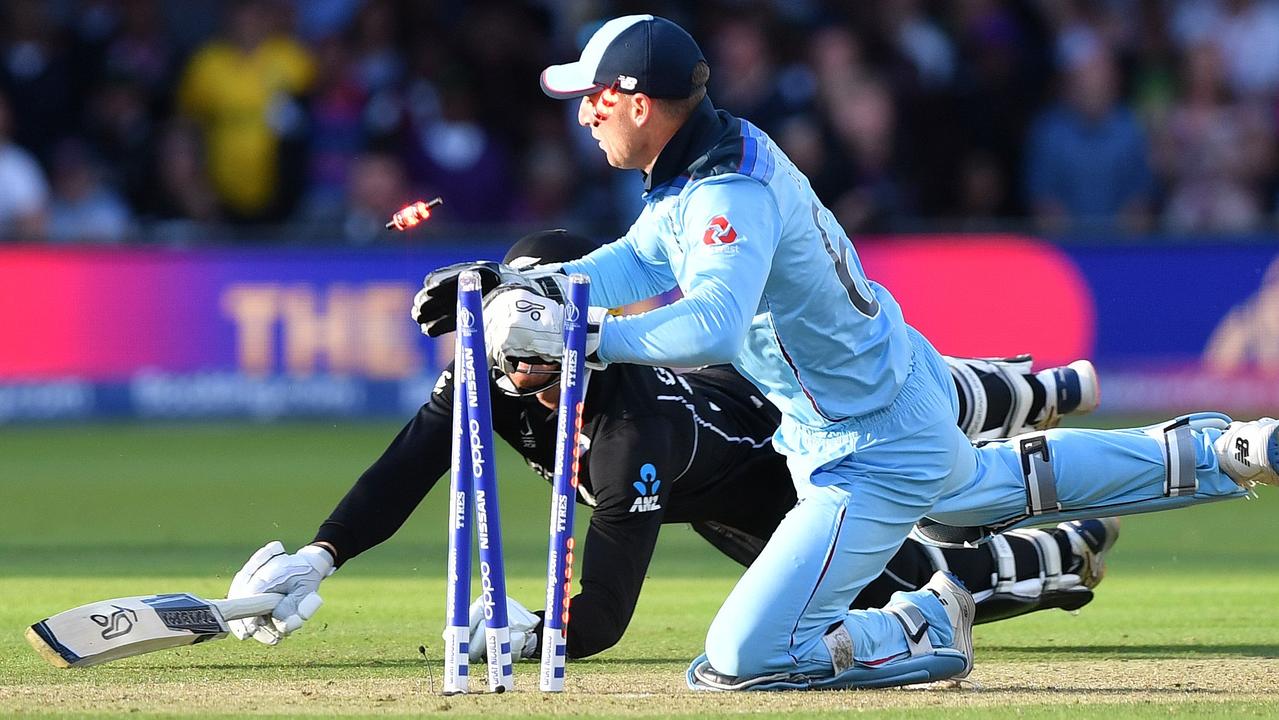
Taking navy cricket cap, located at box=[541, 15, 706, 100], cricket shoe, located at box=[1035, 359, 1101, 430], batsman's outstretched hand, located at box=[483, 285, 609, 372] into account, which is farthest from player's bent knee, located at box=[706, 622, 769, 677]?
cricket shoe, located at box=[1035, 359, 1101, 430]

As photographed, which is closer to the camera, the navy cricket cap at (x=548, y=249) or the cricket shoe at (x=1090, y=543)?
the navy cricket cap at (x=548, y=249)

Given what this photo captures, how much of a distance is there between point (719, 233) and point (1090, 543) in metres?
2.47

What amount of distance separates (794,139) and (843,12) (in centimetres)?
222

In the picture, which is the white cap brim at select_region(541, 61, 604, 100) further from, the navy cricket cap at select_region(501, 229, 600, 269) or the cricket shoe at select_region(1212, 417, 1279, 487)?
the cricket shoe at select_region(1212, 417, 1279, 487)

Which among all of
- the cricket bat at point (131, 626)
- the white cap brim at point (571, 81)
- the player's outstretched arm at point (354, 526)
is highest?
the white cap brim at point (571, 81)

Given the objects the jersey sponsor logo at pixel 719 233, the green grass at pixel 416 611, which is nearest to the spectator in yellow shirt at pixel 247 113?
the green grass at pixel 416 611

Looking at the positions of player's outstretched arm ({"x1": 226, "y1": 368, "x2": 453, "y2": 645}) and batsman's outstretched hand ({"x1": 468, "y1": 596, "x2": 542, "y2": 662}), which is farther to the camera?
player's outstretched arm ({"x1": 226, "y1": 368, "x2": 453, "y2": 645})

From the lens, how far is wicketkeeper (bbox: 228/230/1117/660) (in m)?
5.72

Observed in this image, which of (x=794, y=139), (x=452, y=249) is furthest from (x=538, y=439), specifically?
(x=794, y=139)

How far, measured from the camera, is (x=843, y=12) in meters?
16.5

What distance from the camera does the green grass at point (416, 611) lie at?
516 cm

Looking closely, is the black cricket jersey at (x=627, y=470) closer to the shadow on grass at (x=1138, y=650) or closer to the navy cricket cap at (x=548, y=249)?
the navy cricket cap at (x=548, y=249)

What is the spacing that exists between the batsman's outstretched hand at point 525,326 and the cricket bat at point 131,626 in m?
1.41

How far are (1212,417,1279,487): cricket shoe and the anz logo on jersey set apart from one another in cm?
163
